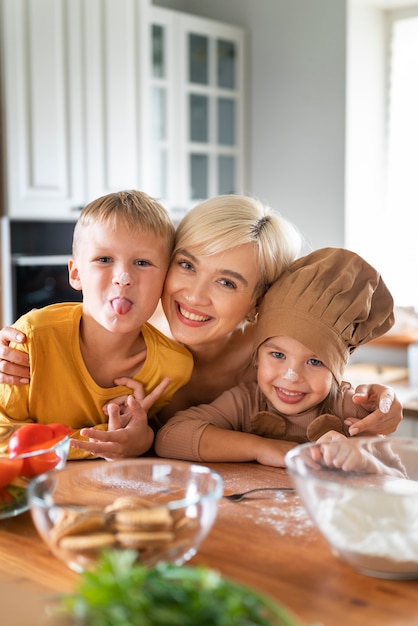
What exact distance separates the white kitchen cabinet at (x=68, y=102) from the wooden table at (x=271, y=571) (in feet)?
7.66

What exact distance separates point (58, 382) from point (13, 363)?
9cm

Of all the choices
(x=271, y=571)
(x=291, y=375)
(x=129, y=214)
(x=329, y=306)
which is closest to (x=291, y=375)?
(x=291, y=375)

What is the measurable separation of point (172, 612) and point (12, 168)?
278cm

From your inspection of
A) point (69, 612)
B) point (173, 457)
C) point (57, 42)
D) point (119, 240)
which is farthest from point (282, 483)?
point (57, 42)

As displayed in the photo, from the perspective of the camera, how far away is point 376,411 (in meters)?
1.45

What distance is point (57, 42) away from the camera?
3.29 meters

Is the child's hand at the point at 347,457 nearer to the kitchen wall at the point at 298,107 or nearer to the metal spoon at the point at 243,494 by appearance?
the metal spoon at the point at 243,494

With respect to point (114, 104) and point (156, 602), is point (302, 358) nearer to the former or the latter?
point (156, 602)

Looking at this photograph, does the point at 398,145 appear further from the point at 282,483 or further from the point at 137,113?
the point at 282,483

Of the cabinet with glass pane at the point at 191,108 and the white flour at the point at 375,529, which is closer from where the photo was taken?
the white flour at the point at 375,529

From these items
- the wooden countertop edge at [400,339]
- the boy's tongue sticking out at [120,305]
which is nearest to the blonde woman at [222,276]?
the boy's tongue sticking out at [120,305]

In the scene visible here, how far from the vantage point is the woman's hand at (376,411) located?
4.69 ft

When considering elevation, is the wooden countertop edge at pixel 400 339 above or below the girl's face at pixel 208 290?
below

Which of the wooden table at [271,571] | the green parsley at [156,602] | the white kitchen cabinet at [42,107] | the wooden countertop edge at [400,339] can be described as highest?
the white kitchen cabinet at [42,107]
